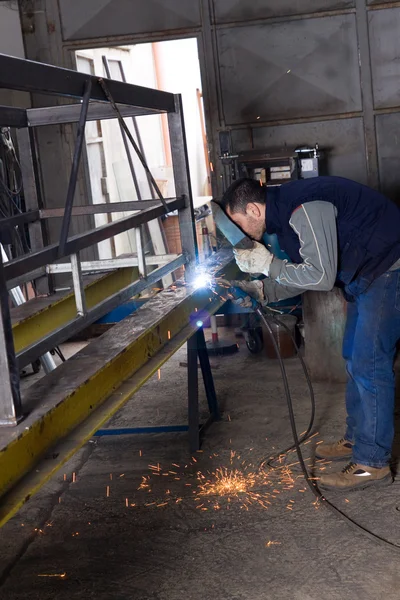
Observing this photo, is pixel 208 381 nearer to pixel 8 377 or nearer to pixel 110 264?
pixel 110 264

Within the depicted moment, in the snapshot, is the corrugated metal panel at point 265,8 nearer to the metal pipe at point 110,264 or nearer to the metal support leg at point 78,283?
the metal pipe at point 110,264

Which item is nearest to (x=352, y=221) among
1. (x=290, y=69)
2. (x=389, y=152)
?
(x=389, y=152)

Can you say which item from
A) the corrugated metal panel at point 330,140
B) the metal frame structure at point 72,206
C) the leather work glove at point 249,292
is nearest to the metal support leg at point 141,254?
the metal frame structure at point 72,206

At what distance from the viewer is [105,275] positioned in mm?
3969

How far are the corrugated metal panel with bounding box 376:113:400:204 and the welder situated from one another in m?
3.10

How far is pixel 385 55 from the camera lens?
6176 mm

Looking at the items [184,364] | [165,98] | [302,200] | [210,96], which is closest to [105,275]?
[165,98]

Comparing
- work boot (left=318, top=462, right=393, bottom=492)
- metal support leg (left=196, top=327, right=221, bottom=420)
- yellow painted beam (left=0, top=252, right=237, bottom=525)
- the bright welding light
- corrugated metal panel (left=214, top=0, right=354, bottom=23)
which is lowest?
work boot (left=318, top=462, right=393, bottom=492)

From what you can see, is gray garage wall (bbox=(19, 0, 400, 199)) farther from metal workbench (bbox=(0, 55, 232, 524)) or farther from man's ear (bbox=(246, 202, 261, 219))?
man's ear (bbox=(246, 202, 261, 219))

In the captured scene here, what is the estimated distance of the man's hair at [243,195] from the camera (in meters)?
3.13

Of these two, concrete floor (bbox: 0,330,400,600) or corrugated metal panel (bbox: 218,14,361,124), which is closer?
concrete floor (bbox: 0,330,400,600)

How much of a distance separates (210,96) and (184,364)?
2.31 m

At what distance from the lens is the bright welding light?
356 centimetres

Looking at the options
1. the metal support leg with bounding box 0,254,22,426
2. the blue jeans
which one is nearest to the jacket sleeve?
the blue jeans
